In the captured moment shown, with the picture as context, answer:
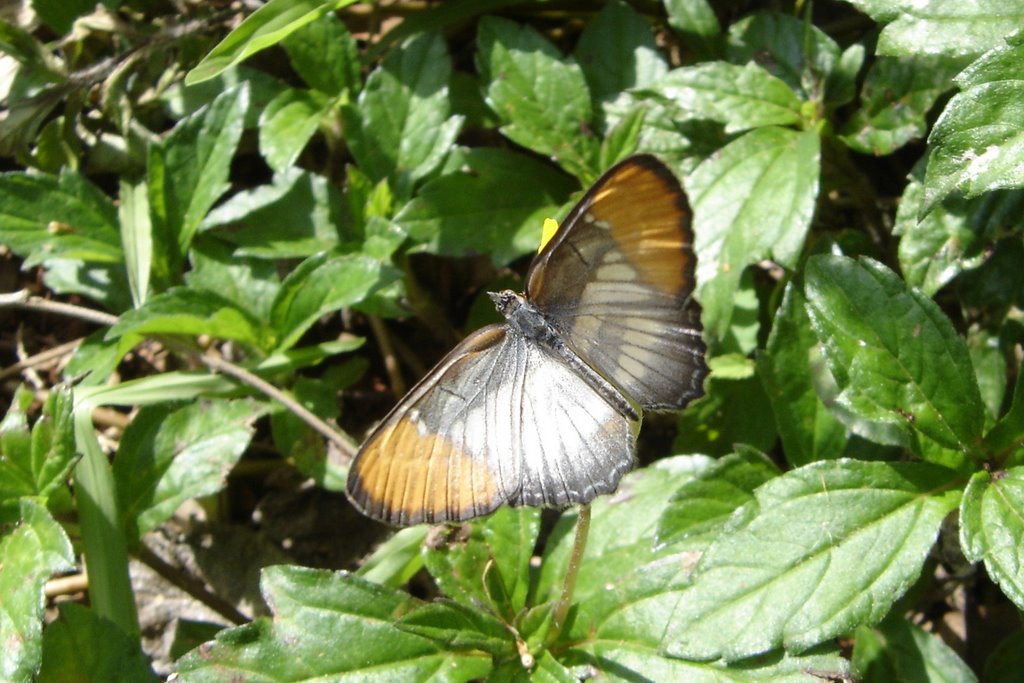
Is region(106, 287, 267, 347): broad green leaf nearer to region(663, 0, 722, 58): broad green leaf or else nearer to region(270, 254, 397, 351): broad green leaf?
region(270, 254, 397, 351): broad green leaf

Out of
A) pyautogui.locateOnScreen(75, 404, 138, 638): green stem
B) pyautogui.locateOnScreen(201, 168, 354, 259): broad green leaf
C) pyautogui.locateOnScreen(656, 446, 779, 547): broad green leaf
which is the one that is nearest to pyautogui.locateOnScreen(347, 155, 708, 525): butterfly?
pyautogui.locateOnScreen(656, 446, 779, 547): broad green leaf

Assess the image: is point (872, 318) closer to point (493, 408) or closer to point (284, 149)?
point (493, 408)

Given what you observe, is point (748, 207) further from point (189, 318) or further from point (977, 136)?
point (189, 318)

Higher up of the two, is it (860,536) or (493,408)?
(493,408)

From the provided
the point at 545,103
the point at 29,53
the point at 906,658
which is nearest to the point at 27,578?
the point at 29,53


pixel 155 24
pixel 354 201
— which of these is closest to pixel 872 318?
pixel 354 201

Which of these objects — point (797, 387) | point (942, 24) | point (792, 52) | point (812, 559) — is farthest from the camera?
point (792, 52)
